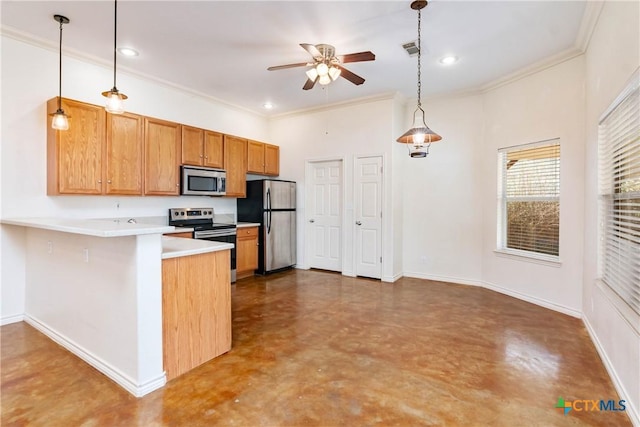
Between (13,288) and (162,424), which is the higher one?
(13,288)

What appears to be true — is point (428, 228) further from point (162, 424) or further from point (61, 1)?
point (61, 1)

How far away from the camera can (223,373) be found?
2314 mm

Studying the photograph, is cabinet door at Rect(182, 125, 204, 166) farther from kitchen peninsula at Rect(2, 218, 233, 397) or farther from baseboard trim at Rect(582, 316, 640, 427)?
baseboard trim at Rect(582, 316, 640, 427)

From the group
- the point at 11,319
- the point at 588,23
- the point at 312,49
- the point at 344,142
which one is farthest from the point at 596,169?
the point at 11,319

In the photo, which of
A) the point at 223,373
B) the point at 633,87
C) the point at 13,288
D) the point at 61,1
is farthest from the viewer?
the point at 13,288

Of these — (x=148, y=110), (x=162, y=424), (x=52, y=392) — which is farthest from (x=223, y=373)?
(x=148, y=110)

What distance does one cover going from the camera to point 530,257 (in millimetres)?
4004

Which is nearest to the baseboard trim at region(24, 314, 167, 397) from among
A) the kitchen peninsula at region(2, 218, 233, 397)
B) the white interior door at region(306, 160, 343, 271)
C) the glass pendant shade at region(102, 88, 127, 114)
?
the kitchen peninsula at region(2, 218, 233, 397)

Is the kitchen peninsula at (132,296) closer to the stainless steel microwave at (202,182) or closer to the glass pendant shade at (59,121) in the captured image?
the glass pendant shade at (59,121)

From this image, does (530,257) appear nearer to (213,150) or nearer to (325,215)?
(325,215)

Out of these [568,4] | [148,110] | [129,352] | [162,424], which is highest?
[568,4]

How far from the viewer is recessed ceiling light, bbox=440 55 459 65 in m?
3.65

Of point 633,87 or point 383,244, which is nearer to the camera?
point 633,87

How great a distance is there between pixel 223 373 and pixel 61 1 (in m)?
3.38
